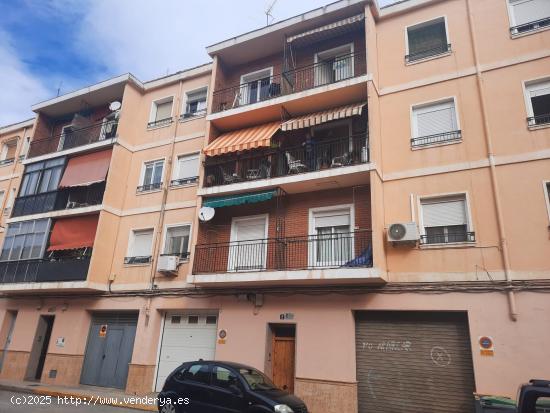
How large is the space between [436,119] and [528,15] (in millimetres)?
3872

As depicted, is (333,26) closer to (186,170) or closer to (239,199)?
(239,199)

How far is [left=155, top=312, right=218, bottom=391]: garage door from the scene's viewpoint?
44.8 ft

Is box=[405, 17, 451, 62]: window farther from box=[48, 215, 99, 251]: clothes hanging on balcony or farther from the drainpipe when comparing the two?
box=[48, 215, 99, 251]: clothes hanging on balcony

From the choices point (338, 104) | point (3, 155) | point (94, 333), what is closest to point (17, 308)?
point (94, 333)

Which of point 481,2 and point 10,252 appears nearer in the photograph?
point 481,2

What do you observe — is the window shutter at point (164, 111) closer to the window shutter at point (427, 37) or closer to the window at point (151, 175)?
the window at point (151, 175)

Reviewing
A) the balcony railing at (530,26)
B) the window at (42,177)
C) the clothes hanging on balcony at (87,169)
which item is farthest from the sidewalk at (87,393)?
the balcony railing at (530,26)

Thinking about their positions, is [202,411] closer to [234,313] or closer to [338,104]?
[234,313]

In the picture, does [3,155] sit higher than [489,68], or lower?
higher

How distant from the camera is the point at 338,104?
1366cm

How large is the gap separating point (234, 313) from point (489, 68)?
422 inches

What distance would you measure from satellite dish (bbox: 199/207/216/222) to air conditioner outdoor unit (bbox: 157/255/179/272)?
1878 millimetres

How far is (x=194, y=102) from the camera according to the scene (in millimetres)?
17812

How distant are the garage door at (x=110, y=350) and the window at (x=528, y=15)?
1607cm
